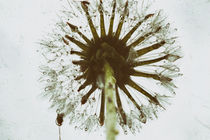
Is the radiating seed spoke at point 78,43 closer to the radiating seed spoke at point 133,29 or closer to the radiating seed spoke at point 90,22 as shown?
the radiating seed spoke at point 90,22

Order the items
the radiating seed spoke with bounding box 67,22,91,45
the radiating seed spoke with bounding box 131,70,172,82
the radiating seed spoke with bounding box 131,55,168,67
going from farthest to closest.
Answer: the radiating seed spoke with bounding box 67,22,91,45
the radiating seed spoke with bounding box 131,70,172,82
the radiating seed spoke with bounding box 131,55,168,67

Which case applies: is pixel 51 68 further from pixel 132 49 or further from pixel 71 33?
pixel 132 49

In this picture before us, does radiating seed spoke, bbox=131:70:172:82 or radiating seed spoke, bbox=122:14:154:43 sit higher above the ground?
radiating seed spoke, bbox=122:14:154:43

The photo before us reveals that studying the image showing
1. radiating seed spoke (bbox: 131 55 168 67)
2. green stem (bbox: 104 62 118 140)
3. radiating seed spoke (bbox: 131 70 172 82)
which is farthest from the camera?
radiating seed spoke (bbox: 131 70 172 82)

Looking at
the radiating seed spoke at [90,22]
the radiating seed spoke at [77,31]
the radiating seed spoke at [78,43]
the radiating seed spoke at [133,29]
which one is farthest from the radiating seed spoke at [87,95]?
the radiating seed spoke at [133,29]

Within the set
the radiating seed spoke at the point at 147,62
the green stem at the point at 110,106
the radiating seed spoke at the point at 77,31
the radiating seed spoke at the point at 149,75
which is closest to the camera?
the green stem at the point at 110,106

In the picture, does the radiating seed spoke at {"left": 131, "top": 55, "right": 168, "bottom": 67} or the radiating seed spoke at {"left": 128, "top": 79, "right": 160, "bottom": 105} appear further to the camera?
the radiating seed spoke at {"left": 128, "top": 79, "right": 160, "bottom": 105}

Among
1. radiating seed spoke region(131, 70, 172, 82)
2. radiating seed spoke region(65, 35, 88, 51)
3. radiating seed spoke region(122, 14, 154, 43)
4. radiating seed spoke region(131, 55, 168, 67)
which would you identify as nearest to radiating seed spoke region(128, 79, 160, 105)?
radiating seed spoke region(131, 70, 172, 82)

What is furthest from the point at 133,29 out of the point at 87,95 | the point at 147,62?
the point at 87,95

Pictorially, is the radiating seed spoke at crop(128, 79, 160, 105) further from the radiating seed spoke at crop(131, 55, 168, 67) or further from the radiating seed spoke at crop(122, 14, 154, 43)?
the radiating seed spoke at crop(122, 14, 154, 43)
